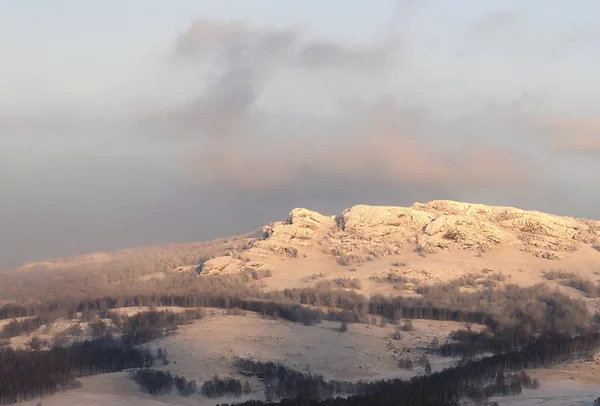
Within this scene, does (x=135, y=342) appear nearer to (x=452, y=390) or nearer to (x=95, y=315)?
(x=95, y=315)

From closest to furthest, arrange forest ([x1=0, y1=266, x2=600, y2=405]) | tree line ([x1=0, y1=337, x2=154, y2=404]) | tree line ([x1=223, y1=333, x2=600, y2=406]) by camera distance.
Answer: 1. tree line ([x1=223, y1=333, x2=600, y2=406])
2. forest ([x1=0, y1=266, x2=600, y2=405])
3. tree line ([x1=0, y1=337, x2=154, y2=404])

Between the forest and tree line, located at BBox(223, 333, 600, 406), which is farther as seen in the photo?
the forest

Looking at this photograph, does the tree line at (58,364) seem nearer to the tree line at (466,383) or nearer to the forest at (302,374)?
the forest at (302,374)

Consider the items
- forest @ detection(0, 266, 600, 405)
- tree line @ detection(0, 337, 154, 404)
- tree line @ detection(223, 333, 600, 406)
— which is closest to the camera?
tree line @ detection(223, 333, 600, 406)

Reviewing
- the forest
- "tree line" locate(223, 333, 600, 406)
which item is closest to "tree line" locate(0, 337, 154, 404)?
the forest

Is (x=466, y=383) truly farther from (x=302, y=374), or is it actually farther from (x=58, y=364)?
(x=58, y=364)

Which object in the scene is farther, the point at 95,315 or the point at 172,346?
the point at 95,315

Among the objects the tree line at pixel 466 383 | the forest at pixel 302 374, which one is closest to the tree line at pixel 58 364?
the forest at pixel 302 374

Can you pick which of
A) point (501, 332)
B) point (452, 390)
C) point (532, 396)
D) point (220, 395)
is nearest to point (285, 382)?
point (220, 395)

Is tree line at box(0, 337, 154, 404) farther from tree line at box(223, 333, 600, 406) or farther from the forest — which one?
tree line at box(223, 333, 600, 406)

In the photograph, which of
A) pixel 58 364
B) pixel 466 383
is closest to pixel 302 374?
pixel 466 383

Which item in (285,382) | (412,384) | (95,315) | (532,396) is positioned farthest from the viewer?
(95,315)

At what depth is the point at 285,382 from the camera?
142250mm

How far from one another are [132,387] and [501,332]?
92.0 metres
